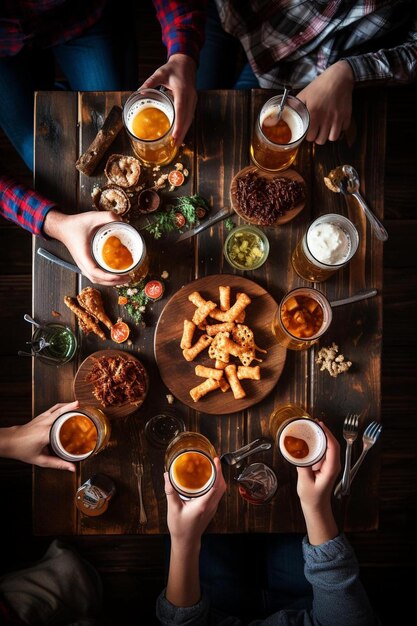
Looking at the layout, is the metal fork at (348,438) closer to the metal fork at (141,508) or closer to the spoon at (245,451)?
the spoon at (245,451)

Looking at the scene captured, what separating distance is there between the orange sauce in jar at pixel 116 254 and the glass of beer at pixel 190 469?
29.3 inches

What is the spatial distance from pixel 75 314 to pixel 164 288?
0.39 meters

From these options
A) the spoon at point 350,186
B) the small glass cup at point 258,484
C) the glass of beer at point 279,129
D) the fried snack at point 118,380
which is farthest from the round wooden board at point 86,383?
the spoon at point 350,186

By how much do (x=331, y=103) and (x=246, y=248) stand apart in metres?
0.69

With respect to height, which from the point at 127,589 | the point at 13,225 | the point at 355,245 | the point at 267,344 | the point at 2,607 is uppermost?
the point at 13,225

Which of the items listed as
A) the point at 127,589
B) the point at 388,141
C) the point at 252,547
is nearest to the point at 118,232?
the point at 252,547

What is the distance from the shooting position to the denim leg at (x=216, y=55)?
249 cm

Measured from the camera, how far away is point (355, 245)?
1.91 metres

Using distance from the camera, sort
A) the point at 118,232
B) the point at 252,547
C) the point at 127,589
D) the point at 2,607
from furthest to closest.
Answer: the point at 127,589 < the point at 252,547 < the point at 2,607 < the point at 118,232

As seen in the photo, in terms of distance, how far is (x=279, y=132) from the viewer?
Answer: 193 cm

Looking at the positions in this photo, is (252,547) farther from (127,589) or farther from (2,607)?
(2,607)

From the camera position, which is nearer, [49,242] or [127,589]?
[49,242]

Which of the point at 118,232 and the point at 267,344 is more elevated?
the point at 118,232

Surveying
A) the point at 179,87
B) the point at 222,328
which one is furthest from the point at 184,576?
the point at 179,87
